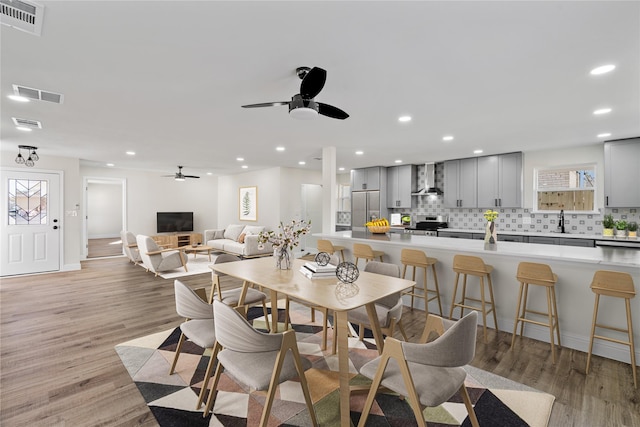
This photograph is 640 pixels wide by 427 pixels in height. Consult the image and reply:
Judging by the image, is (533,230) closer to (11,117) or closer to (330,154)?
(330,154)

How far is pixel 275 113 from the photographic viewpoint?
3.54 m

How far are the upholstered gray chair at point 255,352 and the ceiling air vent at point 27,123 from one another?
4.27 meters

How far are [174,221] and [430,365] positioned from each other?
9889mm

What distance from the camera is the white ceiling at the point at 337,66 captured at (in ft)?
5.68

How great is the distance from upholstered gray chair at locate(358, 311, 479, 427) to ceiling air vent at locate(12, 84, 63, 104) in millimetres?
3792

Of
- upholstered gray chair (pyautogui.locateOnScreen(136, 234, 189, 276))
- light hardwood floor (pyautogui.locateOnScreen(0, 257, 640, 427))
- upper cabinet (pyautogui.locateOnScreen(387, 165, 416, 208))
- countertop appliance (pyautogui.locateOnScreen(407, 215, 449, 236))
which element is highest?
upper cabinet (pyautogui.locateOnScreen(387, 165, 416, 208))

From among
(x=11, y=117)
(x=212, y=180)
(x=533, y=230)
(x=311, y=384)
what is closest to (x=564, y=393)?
(x=311, y=384)

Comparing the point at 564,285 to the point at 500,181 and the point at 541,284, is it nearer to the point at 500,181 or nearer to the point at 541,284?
the point at 541,284

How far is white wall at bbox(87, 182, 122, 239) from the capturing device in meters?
12.3

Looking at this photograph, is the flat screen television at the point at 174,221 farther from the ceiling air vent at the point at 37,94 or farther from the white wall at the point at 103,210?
the ceiling air vent at the point at 37,94

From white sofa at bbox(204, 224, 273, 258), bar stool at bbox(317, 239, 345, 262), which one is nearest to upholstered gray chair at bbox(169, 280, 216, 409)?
bar stool at bbox(317, 239, 345, 262)

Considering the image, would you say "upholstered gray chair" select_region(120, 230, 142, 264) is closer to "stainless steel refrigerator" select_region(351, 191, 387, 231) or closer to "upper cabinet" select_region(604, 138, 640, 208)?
"stainless steel refrigerator" select_region(351, 191, 387, 231)

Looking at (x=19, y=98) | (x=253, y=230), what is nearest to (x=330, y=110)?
(x=19, y=98)

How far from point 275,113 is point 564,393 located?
3.74m
